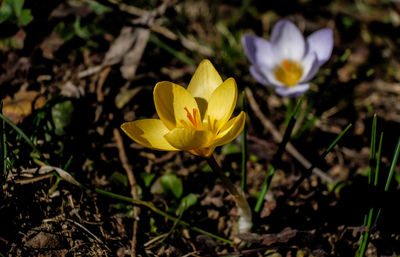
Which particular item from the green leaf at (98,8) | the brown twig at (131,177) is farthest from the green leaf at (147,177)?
the green leaf at (98,8)

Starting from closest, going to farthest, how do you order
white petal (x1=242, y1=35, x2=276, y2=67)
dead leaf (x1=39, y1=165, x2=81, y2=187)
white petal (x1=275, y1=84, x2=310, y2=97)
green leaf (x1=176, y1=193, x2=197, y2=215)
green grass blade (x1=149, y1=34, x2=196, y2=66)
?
1. dead leaf (x1=39, y1=165, x2=81, y2=187)
2. green leaf (x1=176, y1=193, x2=197, y2=215)
3. white petal (x1=275, y1=84, x2=310, y2=97)
4. white petal (x1=242, y1=35, x2=276, y2=67)
5. green grass blade (x1=149, y1=34, x2=196, y2=66)

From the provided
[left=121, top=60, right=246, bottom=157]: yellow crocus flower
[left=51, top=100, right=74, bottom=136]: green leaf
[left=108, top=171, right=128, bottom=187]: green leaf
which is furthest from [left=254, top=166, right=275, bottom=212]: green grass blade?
[left=51, top=100, right=74, bottom=136]: green leaf

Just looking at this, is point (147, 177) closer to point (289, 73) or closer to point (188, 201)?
point (188, 201)

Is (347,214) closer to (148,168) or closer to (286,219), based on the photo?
(286,219)

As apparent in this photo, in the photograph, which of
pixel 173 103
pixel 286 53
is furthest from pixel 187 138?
pixel 286 53

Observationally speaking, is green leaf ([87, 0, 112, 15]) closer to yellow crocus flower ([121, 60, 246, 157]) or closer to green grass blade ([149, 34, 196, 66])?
green grass blade ([149, 34, 196, 66])

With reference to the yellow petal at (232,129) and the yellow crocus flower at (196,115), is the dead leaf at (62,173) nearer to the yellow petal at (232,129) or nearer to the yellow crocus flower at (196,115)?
the yellow crocus flower at (196,115)

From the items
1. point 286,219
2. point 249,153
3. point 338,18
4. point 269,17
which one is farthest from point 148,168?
point 338,18
